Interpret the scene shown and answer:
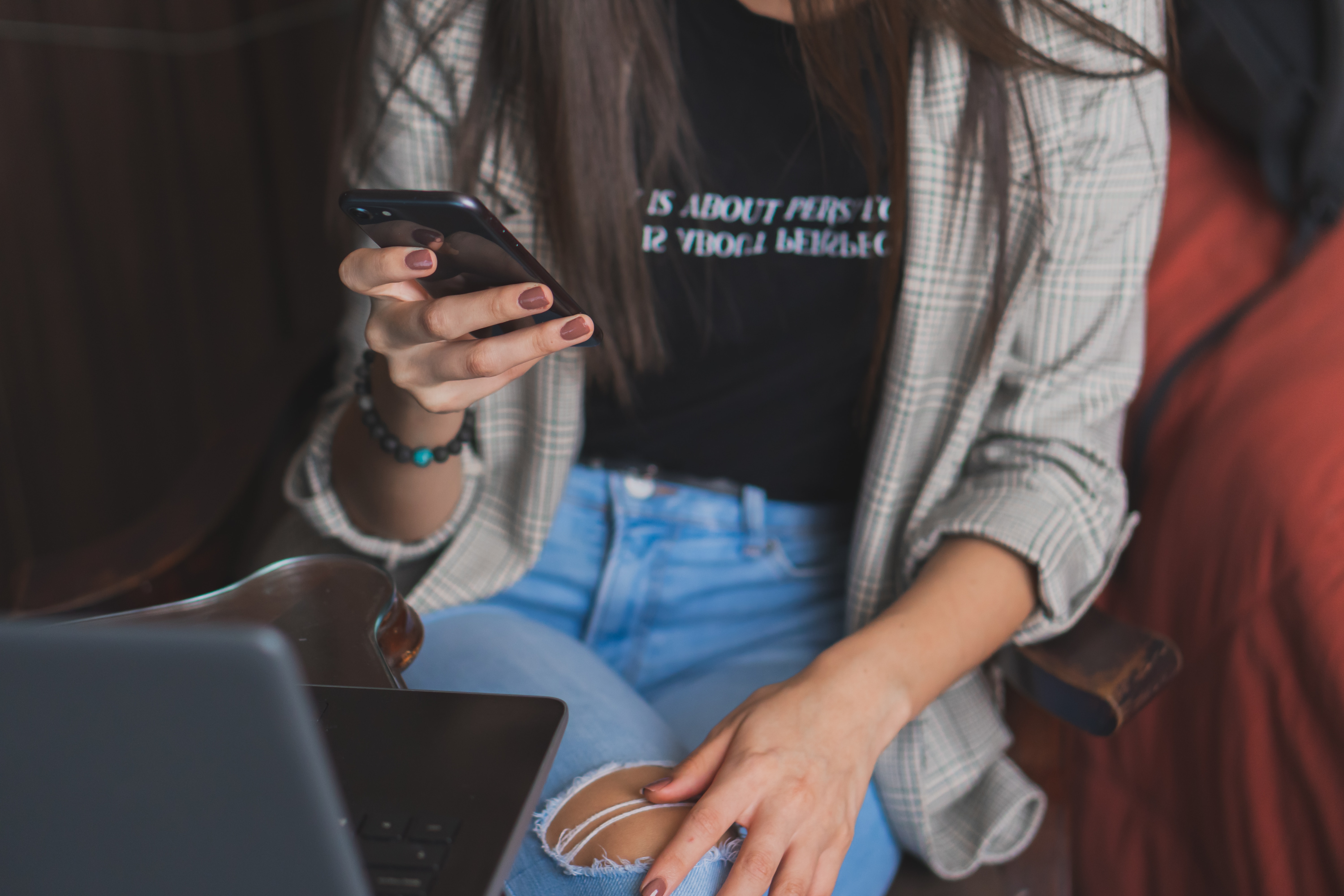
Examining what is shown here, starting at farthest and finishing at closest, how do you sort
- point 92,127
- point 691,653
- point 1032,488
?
point 92,127
point 691,653
point 1032,488

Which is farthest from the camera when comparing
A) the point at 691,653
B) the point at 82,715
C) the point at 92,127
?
the point at 92,127

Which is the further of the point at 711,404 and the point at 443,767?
the point at 711,404

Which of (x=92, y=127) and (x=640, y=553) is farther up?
(x=92, y=127)

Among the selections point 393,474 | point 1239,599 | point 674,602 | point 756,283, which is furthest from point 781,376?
point 1239,599

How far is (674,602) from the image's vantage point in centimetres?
81

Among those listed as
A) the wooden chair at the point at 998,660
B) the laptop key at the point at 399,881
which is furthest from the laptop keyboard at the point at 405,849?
the wooden chair at the point at 998,660

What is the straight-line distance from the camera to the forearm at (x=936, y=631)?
596 mm

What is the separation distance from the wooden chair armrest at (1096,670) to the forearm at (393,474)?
46 centimetres

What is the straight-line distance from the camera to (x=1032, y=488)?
2.31ft

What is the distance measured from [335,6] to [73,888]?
65.0 inches

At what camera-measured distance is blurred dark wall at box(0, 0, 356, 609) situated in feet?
4.18

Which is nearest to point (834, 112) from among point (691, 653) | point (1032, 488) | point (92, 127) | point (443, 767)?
point (1032, 488)

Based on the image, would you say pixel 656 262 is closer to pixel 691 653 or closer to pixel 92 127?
pixel 691 653

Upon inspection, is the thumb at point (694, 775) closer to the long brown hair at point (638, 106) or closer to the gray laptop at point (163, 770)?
the gray laptop at point (163, 770)
